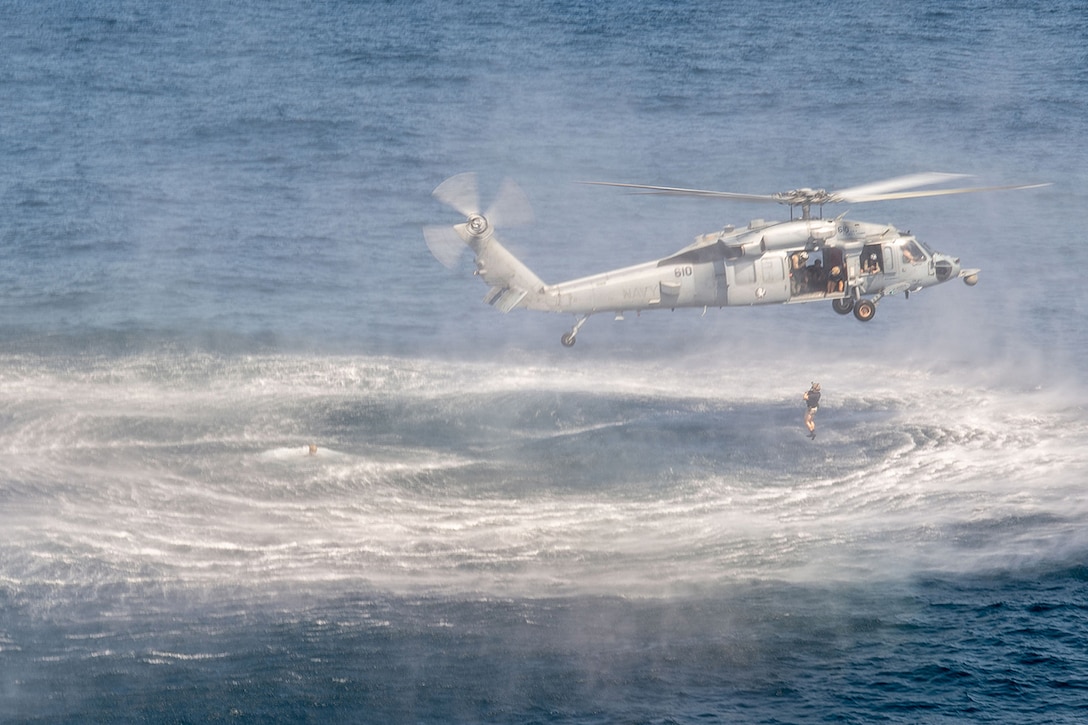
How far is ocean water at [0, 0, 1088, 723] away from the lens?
64.9 metres

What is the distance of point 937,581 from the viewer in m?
71.4

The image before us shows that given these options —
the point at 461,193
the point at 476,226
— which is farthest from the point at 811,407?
the point at 461,193

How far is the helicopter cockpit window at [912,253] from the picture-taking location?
74.1m

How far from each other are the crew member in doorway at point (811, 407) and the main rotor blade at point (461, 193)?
79.5 feet

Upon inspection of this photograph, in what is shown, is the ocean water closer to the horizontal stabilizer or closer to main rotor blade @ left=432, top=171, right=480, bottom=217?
the horizontal stabilizer

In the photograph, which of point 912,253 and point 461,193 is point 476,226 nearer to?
point 461,193

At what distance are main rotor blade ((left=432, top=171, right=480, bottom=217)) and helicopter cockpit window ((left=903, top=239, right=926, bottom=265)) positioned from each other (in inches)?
880

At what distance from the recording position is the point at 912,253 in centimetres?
7419

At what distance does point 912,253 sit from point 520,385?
30346mm

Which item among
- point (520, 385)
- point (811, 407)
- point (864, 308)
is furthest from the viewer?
point (520, 385)

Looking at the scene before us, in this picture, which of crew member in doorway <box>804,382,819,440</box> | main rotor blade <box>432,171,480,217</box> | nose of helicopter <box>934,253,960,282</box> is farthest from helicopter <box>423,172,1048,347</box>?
crew member in doorway <box>804,382,819,440</box>

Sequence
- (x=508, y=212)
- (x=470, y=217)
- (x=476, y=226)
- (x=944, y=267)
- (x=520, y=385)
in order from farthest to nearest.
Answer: (x=520, y=385), (x=944, y=267), (x=470, y=217), (x=476, y=226), (x=508, y=212)

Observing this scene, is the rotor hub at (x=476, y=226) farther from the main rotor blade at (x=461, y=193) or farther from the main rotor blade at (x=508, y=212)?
Result: the main rotor blade at (x=508, y=212)

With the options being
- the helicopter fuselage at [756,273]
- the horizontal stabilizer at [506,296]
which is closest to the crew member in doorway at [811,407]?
the helicopter fuselage at [756,273]
